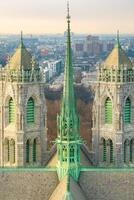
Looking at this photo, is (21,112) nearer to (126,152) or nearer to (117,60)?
(117,60)

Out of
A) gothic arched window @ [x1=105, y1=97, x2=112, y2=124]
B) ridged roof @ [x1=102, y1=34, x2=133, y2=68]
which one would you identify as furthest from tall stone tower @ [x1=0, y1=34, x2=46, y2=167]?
ridged roof @ [x1=102, y1=34, x2=133, y2=68]

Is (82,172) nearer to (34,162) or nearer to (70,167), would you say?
(70,167)

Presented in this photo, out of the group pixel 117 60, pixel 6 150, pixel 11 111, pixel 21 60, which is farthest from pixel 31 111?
pixel 117 60

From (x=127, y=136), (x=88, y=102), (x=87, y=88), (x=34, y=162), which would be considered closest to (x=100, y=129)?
(x=127, y=136)

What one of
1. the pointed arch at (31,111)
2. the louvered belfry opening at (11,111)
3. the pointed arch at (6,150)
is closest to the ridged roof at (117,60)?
the pointed arch at (31,111)

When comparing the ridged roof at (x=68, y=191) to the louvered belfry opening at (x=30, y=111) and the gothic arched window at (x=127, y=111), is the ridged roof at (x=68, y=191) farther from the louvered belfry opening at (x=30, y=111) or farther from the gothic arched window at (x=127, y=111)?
the gothic arched window at (x=127, y=111)

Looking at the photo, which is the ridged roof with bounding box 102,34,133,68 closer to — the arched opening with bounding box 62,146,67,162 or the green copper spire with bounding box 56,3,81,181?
the green copper spire with bounding box 56,3,81,181
